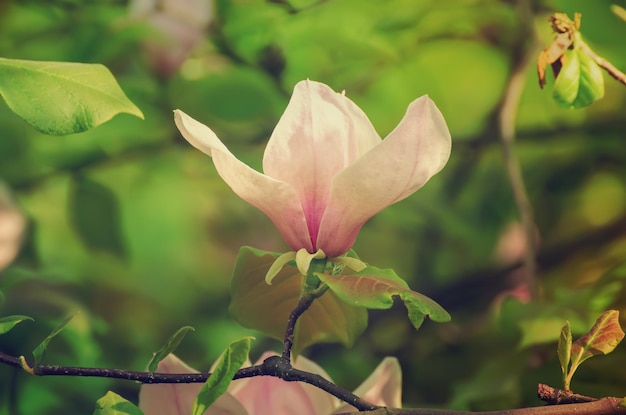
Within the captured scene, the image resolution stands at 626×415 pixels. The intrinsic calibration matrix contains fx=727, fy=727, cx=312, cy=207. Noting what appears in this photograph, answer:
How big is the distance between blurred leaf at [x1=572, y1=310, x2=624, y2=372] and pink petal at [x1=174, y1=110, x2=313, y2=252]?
0.12 m

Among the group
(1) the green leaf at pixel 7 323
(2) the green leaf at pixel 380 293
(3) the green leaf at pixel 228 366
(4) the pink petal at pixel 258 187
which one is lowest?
(1) the green leaf at pixel 7 323

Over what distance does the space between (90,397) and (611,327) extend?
0.33 m

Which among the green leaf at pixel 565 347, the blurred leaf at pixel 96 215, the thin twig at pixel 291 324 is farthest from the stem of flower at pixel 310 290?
the blurred leaf at pixel 96 215

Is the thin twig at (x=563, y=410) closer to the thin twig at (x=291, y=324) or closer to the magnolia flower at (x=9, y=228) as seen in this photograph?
the thin twig at (x=291, y=324)

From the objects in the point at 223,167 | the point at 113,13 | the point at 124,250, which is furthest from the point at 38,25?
the point at 223,167

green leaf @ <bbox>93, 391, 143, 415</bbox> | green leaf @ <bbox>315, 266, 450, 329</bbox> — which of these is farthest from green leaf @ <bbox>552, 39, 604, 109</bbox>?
green leaf @ <bbox>93, 391, 143, 415</bbox>

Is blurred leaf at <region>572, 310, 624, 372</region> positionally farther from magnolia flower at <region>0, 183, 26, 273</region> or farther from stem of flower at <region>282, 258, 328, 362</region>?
magnolia flower at <region>0, 183, 26, 273</region>

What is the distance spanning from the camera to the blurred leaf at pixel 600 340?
0.31 m

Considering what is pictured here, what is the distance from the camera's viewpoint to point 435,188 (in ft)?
1.64

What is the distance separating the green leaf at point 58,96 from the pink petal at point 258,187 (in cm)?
4

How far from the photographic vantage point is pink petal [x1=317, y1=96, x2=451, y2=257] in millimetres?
292

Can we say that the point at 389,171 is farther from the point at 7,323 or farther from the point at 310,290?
the point at 7,323

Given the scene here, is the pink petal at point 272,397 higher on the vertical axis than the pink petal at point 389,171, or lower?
lower

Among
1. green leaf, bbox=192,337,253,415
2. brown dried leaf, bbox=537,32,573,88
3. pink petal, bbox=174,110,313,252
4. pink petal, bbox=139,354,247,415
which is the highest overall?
brown dried leaf, bbox=537,32,573,88
